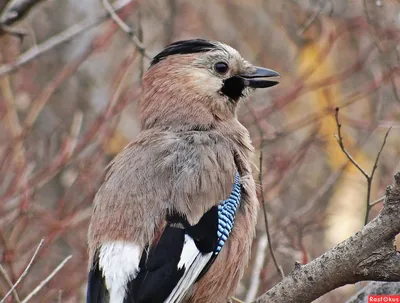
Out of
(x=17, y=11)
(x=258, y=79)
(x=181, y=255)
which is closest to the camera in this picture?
(x=181, y=255)

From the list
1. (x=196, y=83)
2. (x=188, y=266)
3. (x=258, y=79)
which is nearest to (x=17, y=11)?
(x=196, y=83)

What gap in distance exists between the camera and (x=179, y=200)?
14.0 feet

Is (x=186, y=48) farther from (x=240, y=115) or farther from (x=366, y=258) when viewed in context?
(x=240, y=115)

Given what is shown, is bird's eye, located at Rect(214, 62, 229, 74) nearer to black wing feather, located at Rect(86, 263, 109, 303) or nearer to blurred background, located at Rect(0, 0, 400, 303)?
blurred background, located at Rect(0, 0, 400, 303)

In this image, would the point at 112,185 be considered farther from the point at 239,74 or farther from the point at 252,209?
the point at 239,74

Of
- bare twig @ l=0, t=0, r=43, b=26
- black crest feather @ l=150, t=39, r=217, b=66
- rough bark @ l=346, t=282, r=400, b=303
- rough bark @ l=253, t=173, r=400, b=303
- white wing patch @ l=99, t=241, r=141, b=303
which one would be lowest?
rough bark @ l=253, t=173, r=400, b=303

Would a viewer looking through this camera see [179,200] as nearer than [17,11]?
Yes

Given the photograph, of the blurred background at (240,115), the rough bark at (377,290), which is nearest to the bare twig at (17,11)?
the blurred background at (240,115)

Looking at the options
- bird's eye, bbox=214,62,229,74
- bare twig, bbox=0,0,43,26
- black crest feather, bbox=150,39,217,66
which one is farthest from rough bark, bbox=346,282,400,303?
bare twig, bbox=0,0,43,26

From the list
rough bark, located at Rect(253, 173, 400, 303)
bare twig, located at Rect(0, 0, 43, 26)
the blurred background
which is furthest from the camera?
the blurred background

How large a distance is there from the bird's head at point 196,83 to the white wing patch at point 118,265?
1.19 meters

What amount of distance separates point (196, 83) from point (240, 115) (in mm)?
2496

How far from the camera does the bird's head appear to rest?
5.18m

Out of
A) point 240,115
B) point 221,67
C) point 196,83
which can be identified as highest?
point 240,115
